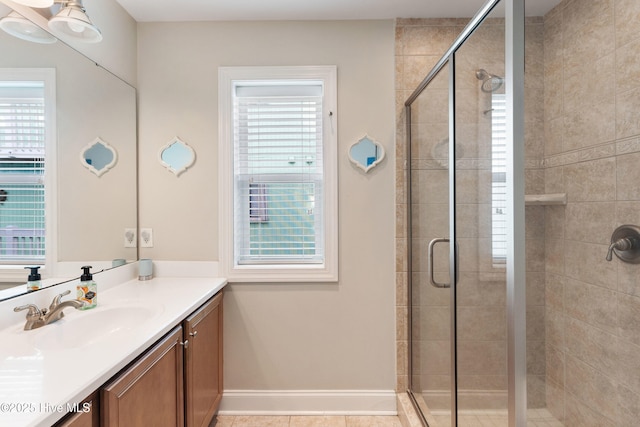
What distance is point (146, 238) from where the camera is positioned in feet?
7.43

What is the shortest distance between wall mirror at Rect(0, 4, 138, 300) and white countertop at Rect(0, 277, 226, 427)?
Answer: 0.83 feet

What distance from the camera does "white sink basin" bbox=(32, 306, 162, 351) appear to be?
1279 mm

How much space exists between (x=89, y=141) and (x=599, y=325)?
2.32m

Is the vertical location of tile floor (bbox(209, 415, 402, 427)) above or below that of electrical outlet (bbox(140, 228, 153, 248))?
below

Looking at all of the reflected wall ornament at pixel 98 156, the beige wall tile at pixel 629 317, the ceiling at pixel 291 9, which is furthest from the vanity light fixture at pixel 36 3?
the beige wall tile at pixel 629 317

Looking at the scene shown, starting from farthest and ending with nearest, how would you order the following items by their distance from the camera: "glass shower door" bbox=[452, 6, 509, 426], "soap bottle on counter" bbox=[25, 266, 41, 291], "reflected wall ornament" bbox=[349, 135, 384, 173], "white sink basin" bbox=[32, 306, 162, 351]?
"reflected wall ornament" bbox=[349, 135, 384, 173], "soap bottle on counter" bbox=[25, 266, 41, 291], "white sink basin" bbox=[32, 306, 162, 351], "glass shower door" bbox=[452, 6, 509, 426]

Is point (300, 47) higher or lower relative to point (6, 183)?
higher

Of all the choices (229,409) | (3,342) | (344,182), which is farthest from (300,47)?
(229,409)

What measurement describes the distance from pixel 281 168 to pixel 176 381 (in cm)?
137

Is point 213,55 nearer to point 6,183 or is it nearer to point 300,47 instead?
point 300,47

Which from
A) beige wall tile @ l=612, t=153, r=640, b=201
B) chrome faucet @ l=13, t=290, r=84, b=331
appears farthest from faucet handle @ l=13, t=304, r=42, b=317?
beige wall tile @ l=612, t=153, r=640, b=201

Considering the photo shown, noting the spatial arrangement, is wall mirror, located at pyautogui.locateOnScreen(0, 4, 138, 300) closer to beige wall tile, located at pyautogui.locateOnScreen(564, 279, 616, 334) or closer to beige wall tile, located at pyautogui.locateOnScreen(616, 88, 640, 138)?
beige wall tile, located at pyautogui.locateOnScreen(564, 279, 616, 334)

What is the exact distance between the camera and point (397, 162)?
2.23 metres

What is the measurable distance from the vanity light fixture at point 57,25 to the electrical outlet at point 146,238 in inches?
45.0
